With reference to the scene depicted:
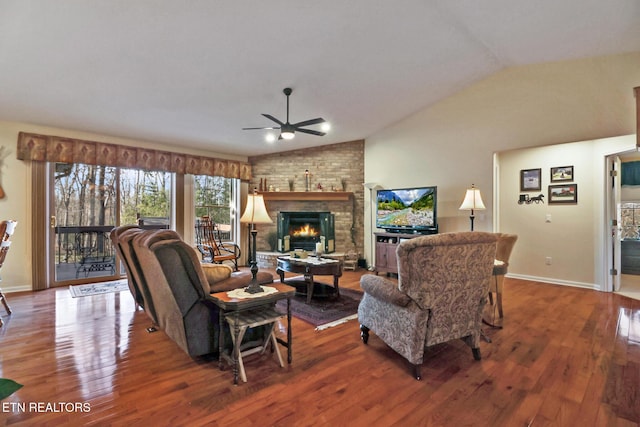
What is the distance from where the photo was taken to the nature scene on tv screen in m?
5.25

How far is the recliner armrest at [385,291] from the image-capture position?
2.16m

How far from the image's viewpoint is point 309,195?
21.2 feet

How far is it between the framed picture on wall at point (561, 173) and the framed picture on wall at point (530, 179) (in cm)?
20

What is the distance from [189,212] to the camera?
604cm

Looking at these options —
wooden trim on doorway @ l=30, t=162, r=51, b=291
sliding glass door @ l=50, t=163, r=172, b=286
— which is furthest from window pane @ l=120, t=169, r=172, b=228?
wooden trim on doorway @ l=30, t=162, r=51, b=291

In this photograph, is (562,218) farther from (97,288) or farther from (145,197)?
(97,288)

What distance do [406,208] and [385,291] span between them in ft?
11.3

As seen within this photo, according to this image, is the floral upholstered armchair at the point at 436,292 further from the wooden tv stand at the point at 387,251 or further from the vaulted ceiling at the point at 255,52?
the wooden tv stand at the point at 387,251

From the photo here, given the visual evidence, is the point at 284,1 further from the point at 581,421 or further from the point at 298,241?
the point at 298,241

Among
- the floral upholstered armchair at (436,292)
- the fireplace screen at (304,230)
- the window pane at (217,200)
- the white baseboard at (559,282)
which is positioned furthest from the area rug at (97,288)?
the white baseboard at (559,282)

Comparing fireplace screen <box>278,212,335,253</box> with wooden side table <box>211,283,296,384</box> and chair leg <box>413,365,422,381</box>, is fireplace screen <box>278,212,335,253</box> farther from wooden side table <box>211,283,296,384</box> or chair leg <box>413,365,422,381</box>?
chair leg <box>413,365,422,381</box>

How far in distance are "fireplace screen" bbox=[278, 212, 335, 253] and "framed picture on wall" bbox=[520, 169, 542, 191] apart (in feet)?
11.5

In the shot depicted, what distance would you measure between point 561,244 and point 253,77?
5.26 meters

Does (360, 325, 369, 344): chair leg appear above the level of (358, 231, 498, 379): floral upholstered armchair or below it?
below
